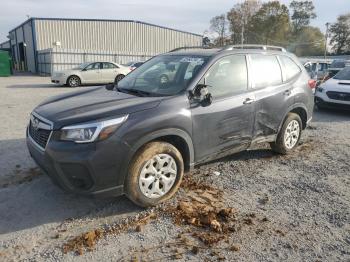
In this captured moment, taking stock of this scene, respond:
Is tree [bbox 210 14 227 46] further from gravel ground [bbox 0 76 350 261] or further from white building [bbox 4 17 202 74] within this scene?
gravel ground [bbox 0 76 350 261]

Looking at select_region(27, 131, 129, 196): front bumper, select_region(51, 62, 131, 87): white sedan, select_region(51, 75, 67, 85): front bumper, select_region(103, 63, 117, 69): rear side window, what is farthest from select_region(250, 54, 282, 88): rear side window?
select_region(103, 63, 117, 69): rear side window

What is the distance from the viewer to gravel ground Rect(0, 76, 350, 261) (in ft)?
10.6

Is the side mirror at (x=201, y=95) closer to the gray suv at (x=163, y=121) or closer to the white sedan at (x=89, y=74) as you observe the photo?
the gray suv at (x=163, y=121)

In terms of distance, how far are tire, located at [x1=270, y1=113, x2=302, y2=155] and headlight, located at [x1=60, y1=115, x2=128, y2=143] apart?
10.6 feet

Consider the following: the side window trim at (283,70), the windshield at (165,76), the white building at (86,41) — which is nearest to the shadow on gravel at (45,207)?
the windshield at (165,76)

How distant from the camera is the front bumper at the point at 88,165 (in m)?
3.42

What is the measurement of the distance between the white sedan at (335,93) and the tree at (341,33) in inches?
2623

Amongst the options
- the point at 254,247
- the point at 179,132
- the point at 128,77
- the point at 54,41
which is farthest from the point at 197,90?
the point at 54,41

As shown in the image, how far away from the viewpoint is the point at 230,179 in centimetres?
491

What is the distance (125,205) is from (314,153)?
3.69m

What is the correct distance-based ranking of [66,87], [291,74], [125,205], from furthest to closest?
[66,87] → [291,74] → [125,205]

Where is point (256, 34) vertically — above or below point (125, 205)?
above

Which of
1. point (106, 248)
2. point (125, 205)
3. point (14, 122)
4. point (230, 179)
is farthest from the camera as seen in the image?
point (14, 122)

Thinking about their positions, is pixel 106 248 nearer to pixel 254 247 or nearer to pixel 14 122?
pixel 254 247
